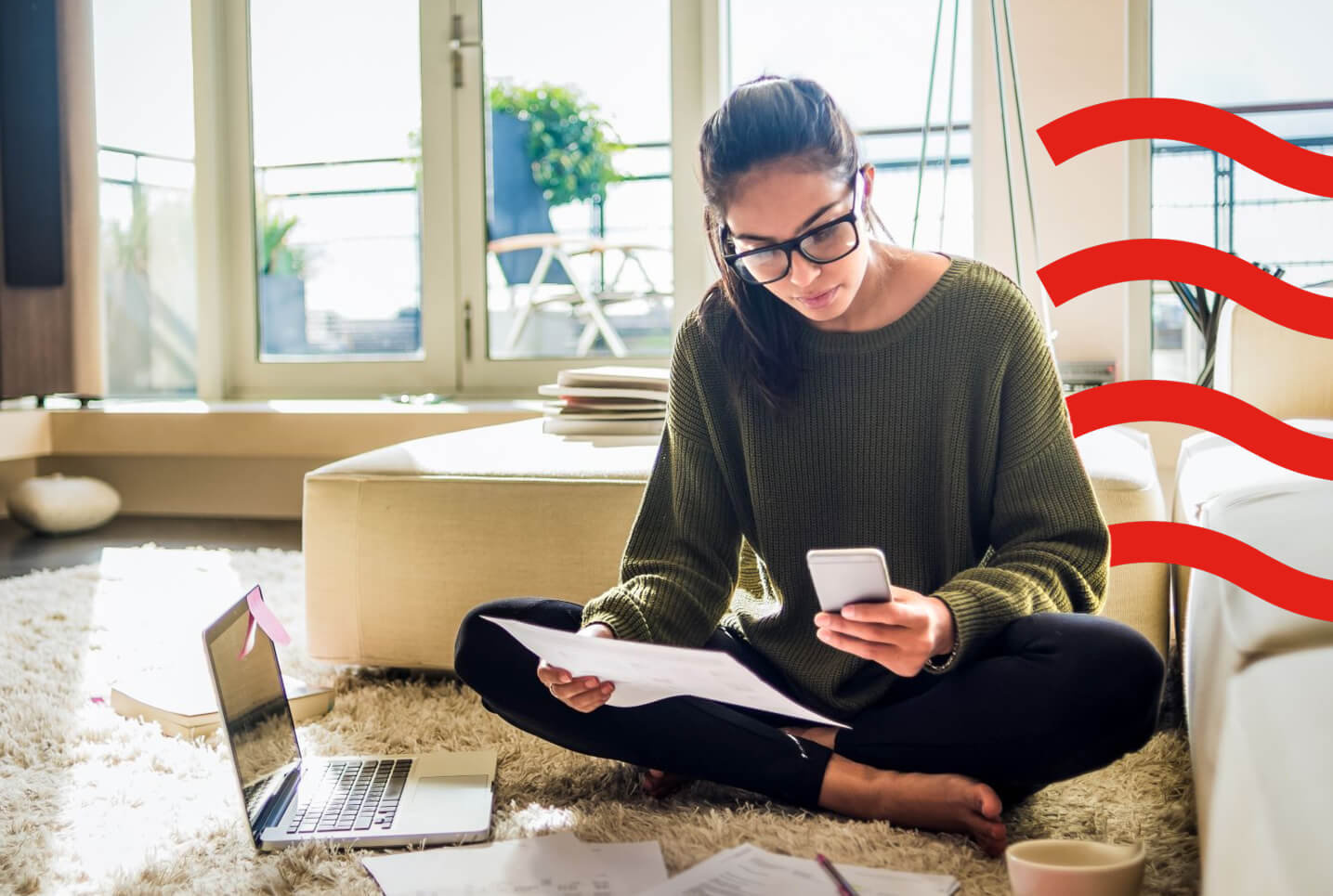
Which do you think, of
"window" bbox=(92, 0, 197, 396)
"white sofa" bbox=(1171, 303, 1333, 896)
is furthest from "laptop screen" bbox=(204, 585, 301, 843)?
"window" bbox=(92, 0, 197, 396)

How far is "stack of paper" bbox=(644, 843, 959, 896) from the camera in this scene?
3.20 feet

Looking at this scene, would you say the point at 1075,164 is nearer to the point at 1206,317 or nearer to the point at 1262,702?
the point at 1206,317

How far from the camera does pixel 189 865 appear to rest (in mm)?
1132

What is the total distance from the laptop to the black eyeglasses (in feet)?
2.02

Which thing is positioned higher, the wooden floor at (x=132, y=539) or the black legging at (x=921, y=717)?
the black legging at (x=921, y=717)

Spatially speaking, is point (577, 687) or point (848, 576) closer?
point (848, 576)

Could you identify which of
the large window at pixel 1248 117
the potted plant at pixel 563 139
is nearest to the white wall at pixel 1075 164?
the large window at pixel 1248 117

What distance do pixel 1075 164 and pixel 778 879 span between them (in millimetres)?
2499

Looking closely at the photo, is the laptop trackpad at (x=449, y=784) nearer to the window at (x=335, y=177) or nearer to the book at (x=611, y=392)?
the book at (x=611, y=392)

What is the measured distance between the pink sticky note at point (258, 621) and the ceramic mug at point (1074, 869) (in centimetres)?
80

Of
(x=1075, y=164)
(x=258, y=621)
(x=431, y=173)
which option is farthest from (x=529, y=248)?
(x=258, y=621)

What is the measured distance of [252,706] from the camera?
4.04 ft

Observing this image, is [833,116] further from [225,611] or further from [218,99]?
[218,99]

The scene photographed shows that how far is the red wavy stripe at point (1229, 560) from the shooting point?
2.56ft
